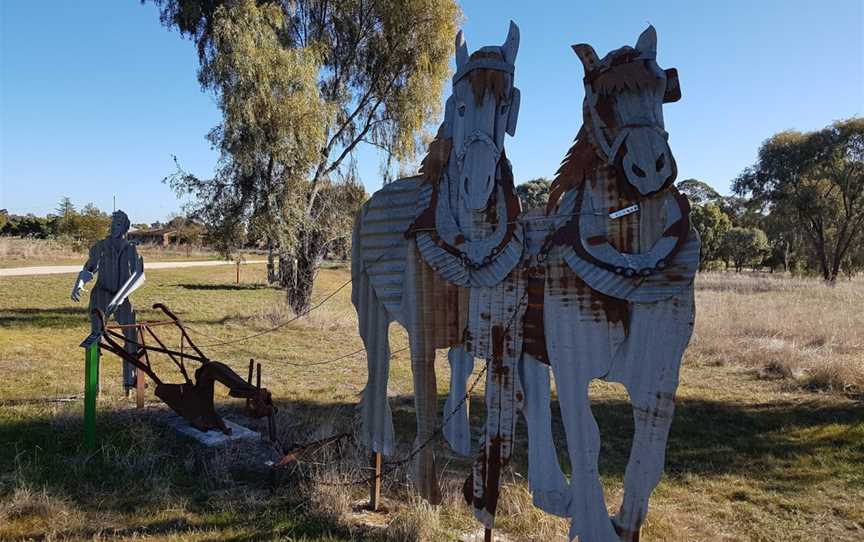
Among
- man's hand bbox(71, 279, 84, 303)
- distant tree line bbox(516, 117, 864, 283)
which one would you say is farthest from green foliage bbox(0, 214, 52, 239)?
man's hand bbox(71, 279, 84, 303)

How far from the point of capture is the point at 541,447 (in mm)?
2982

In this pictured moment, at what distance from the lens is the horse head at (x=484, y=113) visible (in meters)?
3.11

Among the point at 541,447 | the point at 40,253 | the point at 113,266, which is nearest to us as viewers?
the point at 541,447

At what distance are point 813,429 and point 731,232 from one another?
3783cm

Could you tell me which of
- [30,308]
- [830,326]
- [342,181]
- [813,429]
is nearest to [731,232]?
[830,326]

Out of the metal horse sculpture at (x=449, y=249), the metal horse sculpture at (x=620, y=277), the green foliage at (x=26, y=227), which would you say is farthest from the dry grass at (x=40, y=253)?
the metal horse sculpture at (x=620, y=277)

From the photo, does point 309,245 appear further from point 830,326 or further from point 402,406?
point 830,326

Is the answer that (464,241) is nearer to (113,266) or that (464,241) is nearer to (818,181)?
(113,266)

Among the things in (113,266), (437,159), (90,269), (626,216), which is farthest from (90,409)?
(626,216)

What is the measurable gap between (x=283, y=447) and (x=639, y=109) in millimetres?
4114

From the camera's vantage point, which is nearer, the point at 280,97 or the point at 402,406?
the point at 402,406

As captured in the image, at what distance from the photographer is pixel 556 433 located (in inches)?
251

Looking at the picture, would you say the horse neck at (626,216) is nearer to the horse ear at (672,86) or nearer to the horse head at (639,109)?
the horse head at (639,109)

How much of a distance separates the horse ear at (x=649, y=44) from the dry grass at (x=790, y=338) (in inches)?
291
